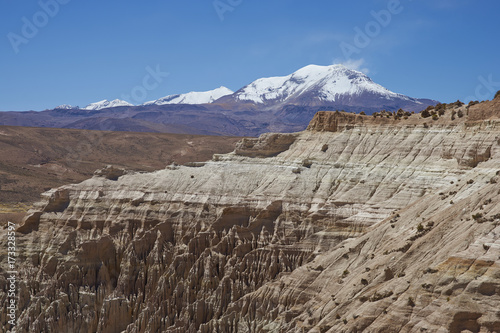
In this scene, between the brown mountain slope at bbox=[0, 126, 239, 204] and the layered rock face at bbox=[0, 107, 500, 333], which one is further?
the brown mountain slope at bbox=[0, 126, 239, 204]

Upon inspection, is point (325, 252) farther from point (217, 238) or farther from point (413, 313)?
point (413, 313)

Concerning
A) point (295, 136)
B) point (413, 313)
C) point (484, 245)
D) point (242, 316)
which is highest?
point (295, 136)

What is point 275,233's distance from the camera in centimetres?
4953

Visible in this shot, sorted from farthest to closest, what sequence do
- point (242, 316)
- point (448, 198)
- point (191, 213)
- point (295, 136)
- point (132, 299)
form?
point (295, 136) < point (191, 213) < point (132, 299) < point (242, 316) < point (448, 198)

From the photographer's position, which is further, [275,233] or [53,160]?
[53,160]

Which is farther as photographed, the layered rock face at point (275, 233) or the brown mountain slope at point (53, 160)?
the brown mountain slope at point (53, 160)

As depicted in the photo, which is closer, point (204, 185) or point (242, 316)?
point (242, 316)

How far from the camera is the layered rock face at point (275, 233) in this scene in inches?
1490

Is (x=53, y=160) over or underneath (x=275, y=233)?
over

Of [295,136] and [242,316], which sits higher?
[295,136]

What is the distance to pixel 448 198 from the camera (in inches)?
1657

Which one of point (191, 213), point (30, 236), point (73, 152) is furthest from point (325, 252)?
point (73, 152)

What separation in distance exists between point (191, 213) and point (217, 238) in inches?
151

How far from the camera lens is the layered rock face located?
37.8 metres
